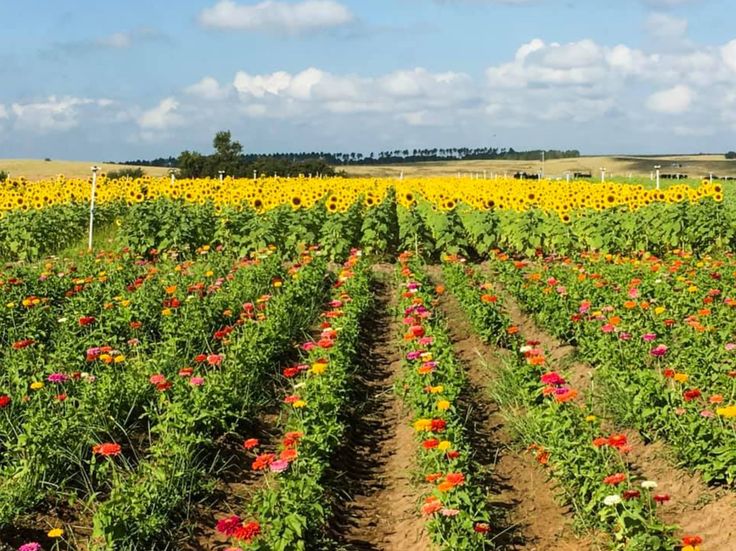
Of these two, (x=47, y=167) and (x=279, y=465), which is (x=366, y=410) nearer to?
(x=279, y=465)

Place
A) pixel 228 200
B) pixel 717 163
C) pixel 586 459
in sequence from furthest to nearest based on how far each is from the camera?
pixel 717 163, pixel 228 200, pixel 586 459

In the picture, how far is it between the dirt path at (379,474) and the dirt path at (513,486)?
543 mm

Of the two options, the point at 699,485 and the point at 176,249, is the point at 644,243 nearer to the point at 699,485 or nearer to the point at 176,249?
the point at 176,249

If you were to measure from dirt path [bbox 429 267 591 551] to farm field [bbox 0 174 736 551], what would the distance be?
0.07 ft

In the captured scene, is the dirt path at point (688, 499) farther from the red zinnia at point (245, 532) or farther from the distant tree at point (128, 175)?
the distant tree at point (128, 175)

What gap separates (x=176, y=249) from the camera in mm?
15828

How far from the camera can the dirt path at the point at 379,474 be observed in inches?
218

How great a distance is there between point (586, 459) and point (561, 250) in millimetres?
10245

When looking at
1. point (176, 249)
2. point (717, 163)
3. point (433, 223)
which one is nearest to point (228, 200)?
point (176, 249)

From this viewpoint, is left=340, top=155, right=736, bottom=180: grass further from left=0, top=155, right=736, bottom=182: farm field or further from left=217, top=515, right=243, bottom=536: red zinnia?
left=217, top=515, right=243, bottom=536: red zinnia

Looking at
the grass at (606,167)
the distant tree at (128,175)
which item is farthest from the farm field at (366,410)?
the grass at (606,167)

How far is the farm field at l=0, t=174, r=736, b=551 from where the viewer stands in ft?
17.0

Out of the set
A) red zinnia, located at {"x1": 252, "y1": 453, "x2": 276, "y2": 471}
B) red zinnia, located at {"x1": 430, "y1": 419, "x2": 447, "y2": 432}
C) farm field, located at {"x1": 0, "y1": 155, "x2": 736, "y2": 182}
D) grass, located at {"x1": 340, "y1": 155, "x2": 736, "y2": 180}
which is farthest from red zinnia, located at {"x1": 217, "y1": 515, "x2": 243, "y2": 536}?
grass, located at {"x1": 340, "y1": 155, "x2": 736, "y2": 180}

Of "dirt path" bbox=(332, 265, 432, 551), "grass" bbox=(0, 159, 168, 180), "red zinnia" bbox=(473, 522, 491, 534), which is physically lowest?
"dirt path" bbox=(332, 265, 432, 551)
